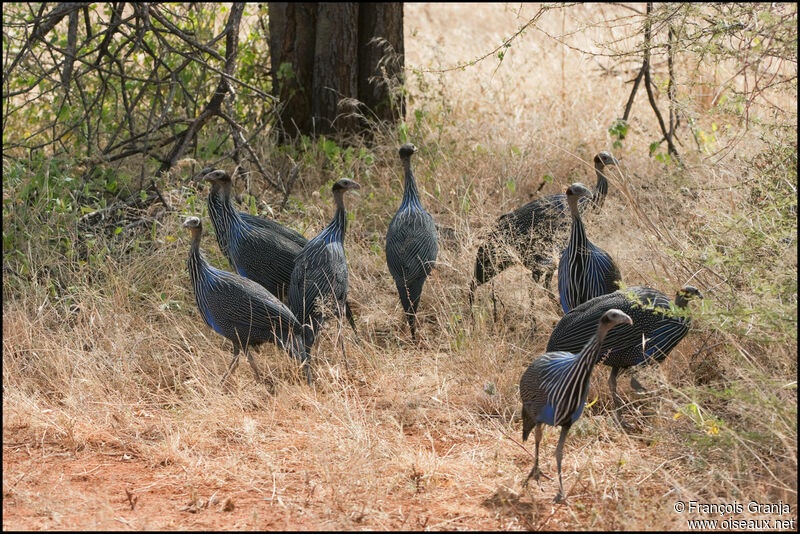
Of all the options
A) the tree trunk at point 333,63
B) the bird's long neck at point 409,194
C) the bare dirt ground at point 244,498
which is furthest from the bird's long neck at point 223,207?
the tree trunk at point 333,63

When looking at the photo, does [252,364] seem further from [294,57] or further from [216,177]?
[294,57]

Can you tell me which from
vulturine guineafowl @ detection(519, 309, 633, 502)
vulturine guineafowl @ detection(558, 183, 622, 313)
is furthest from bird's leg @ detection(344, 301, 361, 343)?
vulturine guineafowl @ detection(519, 309, 633, 502)

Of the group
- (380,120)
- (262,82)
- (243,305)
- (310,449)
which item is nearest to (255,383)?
(243,305)

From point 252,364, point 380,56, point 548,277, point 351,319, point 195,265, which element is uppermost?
point 380,56

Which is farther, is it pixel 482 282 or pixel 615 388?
pixel 482 282

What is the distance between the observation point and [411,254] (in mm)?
5770

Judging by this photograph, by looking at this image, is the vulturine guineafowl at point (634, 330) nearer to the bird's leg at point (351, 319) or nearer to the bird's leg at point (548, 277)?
the bird's leg at point (548, 277)

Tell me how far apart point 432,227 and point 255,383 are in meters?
1.66

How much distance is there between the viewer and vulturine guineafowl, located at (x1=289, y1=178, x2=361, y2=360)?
525 cm

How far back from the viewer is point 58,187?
21.3 feet

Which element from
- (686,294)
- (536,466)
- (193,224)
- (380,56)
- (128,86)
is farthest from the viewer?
(380,56)

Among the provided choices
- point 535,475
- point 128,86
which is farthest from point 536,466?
point 128,86

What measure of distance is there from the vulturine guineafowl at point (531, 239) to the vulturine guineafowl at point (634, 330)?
1.12 meters

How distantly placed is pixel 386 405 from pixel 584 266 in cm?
141
